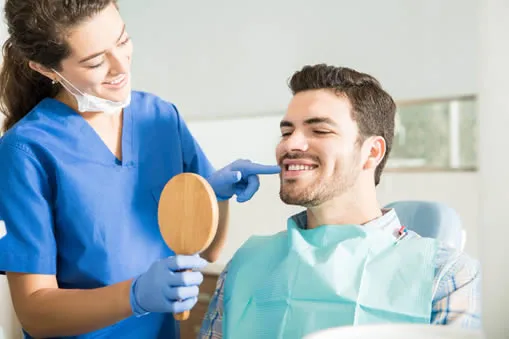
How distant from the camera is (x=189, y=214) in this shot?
113 centimetres

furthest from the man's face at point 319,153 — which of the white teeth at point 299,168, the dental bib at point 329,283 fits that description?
the dental bib at point 329,283

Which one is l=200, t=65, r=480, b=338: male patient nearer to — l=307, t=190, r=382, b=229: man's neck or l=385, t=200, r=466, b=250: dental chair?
A: l=307, t=190, r=382, b=229: man's neck

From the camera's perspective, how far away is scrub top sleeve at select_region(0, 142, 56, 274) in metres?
1.31

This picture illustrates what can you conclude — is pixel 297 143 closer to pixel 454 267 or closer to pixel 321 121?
pixel 321 121

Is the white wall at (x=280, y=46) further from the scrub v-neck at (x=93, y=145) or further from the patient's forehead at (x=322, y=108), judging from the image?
the scrub v-neck at (x=93, y=145)

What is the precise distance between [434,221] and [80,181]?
0.98m

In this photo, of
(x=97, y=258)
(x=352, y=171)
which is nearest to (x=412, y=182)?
(x=352, y=171)

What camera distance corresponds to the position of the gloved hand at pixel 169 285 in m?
1.12

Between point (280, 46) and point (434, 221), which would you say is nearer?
point (434, 221)

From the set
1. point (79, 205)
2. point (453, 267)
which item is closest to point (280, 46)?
point (79, 205)

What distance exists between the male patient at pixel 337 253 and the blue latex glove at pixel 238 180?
0.07 meters

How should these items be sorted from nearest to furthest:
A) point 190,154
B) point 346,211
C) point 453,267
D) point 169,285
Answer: point 169,285 < point 453,267 < point 346,211 < point 190,154

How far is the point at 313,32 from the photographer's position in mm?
2971

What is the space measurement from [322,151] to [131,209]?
0.49 metres
